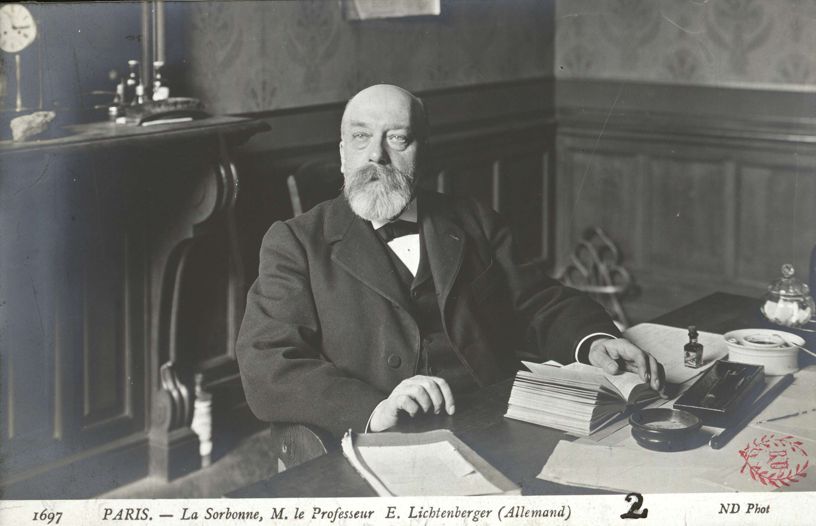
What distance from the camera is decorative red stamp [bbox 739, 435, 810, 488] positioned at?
1526 millimetres

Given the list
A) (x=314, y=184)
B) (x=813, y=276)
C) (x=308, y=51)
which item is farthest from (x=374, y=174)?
(x=813, y=276)

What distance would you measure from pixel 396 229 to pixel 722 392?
28.4 inches

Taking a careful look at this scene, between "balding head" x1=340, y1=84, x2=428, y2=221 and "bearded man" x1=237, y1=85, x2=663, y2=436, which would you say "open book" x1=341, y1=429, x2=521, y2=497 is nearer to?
"bearded man" x1=237, y1=85, x2=663, y2=436

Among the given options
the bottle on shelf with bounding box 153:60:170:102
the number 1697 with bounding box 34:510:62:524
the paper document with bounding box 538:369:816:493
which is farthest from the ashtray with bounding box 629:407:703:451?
the bottle on shelf with bounding box 153:60:170:102

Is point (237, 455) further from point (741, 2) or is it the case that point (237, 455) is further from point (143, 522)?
point (741, 2)

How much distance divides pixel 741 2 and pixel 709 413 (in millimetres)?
2539

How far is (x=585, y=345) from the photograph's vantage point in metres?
1.89

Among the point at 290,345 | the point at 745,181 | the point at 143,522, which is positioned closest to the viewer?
the point at 290,345

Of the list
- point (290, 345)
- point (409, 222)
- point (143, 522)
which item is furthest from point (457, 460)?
point (143, 522)

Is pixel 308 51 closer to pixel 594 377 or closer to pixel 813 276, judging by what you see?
pixel 594 377

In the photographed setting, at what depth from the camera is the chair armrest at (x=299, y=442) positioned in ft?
5.44

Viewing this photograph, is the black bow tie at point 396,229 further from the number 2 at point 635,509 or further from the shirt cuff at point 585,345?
the number 2 at point 635,509

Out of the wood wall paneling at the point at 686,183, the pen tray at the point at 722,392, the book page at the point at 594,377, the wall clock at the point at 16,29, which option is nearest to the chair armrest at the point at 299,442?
the book page at the point at 594,377

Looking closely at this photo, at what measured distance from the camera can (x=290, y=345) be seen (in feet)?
5.68
